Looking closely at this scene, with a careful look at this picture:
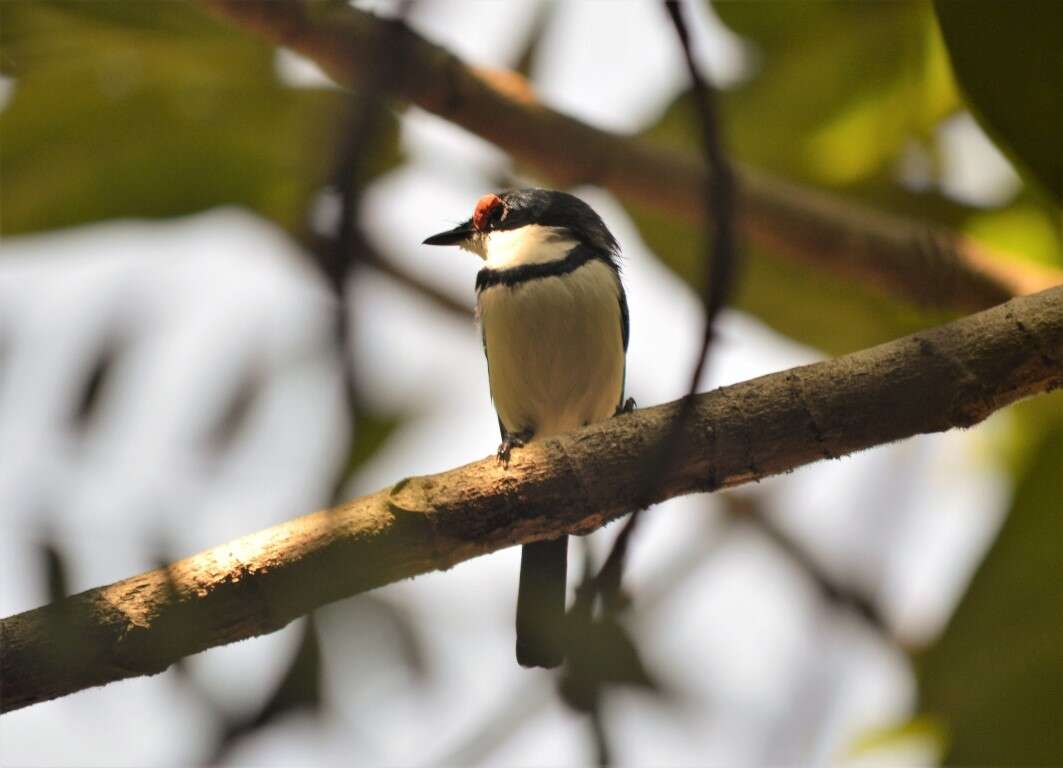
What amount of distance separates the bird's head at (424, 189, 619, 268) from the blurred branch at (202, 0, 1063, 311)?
523 mm

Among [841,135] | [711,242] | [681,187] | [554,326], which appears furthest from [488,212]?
[711,242]

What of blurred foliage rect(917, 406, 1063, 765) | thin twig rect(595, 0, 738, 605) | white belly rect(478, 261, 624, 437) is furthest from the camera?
white belly rect(478, 261, 624, 437)

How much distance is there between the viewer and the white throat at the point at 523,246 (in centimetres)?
416

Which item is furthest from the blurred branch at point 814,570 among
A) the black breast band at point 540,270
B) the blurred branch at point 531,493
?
the black breast band at point 540,270

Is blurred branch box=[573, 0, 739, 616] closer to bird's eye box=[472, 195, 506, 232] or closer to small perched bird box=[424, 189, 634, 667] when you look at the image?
small perched bird box=[424, 189, 634, 667]

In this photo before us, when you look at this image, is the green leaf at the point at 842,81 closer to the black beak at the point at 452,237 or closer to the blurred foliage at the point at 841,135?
the blurred foliage at the point at 841,135

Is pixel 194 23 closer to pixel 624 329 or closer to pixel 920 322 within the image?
pixel 624 329

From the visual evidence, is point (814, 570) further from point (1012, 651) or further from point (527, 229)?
point (527, 229)

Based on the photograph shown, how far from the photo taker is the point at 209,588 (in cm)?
197

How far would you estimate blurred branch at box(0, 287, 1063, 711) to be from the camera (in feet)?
6.16

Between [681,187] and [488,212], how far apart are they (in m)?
1.01

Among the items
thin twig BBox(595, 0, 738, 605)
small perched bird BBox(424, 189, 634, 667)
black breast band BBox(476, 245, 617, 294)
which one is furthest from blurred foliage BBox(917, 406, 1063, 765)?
thin twig BBox(595, 0, 738, 605)

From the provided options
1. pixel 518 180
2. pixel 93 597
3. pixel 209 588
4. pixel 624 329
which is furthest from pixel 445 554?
pixel 518 180

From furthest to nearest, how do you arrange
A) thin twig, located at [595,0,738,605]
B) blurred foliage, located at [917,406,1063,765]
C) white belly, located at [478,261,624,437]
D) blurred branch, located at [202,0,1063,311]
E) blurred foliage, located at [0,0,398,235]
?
white belly, located at [478,261,624,437] → blurred foliage, located at [0,0,398,235] → blurred branch, located at [202,0,1063,311] → blurred foliage, located at [917,406,1063,765] → thin twig, located at [595,0,738,605]
